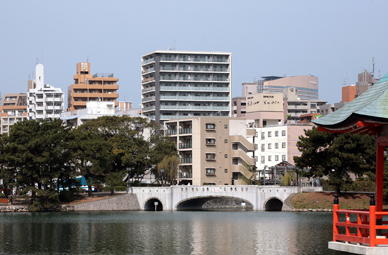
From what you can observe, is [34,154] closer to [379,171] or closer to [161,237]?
[161,237]

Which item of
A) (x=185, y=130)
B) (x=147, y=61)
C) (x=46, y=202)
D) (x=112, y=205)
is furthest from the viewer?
(x=147, y=61)

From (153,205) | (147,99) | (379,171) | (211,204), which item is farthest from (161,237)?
(147,99)

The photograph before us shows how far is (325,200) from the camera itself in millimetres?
86750

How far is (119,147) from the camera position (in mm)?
97500

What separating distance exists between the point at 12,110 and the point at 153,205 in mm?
104588

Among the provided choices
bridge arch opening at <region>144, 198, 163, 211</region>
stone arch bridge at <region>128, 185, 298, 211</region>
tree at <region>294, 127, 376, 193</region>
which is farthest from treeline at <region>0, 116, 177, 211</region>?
tree at <region>294, 127, 376, 193</region>

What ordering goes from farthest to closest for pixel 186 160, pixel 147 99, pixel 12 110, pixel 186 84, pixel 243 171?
1. pixel 12 110
2. pixel 147 99
3. pixel 186 84
4. pixel 186 160
5. pixel 243 171

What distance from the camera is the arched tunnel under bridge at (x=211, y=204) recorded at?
9975 centimetres

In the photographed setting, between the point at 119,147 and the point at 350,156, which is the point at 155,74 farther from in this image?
the point at 350,156

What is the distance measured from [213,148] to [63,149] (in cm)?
3134

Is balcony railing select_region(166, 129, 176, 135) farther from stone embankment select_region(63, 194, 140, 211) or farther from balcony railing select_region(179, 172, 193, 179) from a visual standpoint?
stone embankment select_region(63, 194, 140, 211)

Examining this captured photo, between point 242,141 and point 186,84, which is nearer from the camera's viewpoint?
point 242,141

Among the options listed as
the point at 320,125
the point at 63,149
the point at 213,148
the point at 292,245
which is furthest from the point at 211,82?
the point at 320,125

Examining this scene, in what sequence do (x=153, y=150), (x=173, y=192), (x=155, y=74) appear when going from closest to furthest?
(x=173, y=192)
(x=153, y=150)
(x=155, y=74)
